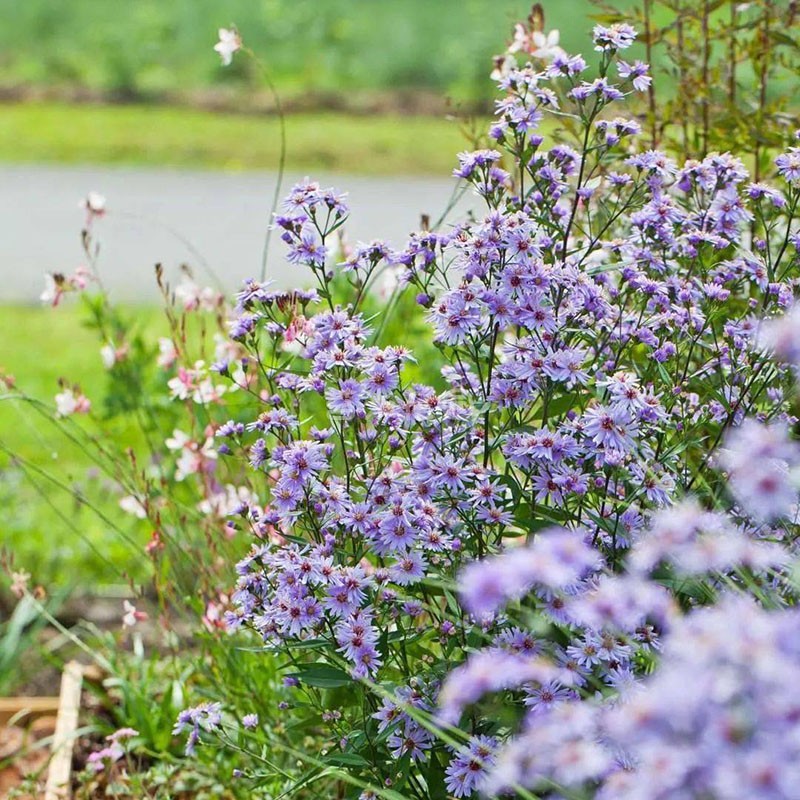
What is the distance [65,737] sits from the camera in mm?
2521

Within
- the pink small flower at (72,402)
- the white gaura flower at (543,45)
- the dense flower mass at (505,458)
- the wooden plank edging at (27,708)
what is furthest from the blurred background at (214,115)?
the dense flower mass at (505,458)

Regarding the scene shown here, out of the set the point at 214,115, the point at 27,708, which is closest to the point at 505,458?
the point at 27,708

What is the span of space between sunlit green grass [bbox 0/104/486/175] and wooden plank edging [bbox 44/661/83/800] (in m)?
5.48

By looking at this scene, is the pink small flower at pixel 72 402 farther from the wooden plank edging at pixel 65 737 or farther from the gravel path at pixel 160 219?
the gravel path at pixel 160 219

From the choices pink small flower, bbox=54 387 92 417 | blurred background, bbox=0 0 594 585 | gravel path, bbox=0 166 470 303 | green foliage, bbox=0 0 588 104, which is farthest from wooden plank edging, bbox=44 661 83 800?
green foliage, bbox=0 0 588 104

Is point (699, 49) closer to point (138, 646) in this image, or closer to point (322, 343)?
point (322, 343)

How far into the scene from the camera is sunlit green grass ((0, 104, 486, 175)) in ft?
26.5

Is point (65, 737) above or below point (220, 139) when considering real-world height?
below

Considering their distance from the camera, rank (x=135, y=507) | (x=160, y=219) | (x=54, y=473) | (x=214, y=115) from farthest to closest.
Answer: (x=214, y=115) < (x=160, y=219) < (x=54, y=473) < (x=135, y=507)

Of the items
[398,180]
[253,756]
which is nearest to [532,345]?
[253,756]

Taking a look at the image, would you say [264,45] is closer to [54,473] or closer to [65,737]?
[54,473]

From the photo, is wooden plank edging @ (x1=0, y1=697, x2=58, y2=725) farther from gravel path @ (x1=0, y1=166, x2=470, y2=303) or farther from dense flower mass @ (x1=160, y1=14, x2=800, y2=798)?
gravel path @ (x1=0, y1=166, x2=470, y2=303)

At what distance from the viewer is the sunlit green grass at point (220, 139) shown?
26.5 feet

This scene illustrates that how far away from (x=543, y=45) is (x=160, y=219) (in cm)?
491
